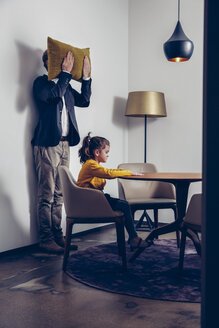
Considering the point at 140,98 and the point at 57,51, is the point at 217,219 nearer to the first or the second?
the point at 57,51

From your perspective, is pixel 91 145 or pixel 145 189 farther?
pixel 145 189

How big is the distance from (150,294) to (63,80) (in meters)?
1.93

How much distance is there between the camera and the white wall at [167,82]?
443 centimetres

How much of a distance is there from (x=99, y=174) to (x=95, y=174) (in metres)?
0.03

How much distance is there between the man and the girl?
42 centimetres

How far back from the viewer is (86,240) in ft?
12.7

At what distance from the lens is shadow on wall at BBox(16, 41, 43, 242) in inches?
132

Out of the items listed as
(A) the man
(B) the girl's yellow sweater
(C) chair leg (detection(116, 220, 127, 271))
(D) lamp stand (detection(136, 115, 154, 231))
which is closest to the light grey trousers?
(A) the man

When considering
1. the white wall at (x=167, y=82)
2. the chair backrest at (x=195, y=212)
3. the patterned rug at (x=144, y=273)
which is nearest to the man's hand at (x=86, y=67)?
the white wall at (x=167, y=82)

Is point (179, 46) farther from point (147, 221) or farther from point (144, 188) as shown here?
point (147, 221)

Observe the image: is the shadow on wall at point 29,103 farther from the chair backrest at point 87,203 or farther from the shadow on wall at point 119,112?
the shadow on wall at point 119,112

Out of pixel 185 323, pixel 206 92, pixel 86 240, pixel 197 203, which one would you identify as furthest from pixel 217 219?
pixel 86 240

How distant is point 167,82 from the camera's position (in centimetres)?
466

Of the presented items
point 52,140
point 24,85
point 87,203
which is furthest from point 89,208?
point 24,85
